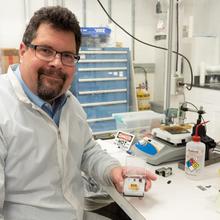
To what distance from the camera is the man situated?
0.95 m

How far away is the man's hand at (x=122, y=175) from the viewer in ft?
3.26

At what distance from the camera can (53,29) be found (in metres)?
1.02

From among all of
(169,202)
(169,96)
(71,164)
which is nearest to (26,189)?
(71,164)

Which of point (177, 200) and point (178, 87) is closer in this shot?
point (177, 200)

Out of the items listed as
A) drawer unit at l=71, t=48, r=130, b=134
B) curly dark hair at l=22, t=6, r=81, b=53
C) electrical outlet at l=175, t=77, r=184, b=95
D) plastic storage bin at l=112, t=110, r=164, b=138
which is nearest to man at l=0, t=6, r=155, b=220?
curly dark hair at l=22, t=6, r=81, b=53

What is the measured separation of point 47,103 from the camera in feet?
3.52

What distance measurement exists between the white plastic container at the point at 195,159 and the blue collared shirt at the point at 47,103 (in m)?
0.56

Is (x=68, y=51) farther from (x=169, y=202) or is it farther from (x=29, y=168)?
(x=169, y=202)

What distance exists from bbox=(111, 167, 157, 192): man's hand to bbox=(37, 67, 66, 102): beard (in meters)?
0.40

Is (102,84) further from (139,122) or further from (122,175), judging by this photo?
(122,175)

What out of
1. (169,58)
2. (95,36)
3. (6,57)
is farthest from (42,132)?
(95,36)


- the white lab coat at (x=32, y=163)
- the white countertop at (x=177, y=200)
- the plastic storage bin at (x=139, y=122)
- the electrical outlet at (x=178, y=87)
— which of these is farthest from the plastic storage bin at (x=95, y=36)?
the white countertop at (x=177, y=200)

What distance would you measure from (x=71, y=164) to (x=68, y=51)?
47 centimetres

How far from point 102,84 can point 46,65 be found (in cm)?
219
